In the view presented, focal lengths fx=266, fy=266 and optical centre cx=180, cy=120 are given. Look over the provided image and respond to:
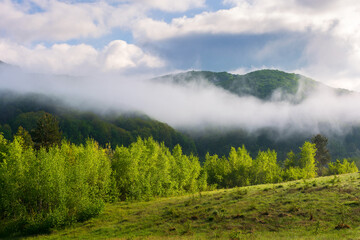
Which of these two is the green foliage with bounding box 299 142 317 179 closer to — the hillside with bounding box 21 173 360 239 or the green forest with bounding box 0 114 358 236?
the green forest with bounding box 0 114 358 236

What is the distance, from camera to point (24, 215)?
49.4m

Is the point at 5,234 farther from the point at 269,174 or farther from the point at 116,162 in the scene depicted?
the point at 269,174

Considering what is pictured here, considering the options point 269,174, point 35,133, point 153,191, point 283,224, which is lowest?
point 269,174

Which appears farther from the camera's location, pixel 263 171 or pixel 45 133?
pixel 263 171

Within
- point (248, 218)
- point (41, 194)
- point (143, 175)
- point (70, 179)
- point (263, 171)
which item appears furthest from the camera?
point (263, 171)

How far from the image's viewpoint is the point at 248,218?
119ft

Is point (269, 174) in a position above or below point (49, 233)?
below

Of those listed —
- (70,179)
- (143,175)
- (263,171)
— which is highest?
(70,179)

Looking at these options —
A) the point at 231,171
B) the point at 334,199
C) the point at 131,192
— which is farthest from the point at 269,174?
the point at 334,199

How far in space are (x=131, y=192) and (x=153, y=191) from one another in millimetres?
7312

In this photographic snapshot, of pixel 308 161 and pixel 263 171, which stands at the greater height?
pixel 308 161

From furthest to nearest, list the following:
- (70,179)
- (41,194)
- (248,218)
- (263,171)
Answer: (263,171) < (70,179) < (41,194) < (248,218)

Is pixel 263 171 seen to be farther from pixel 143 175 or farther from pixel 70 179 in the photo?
pixel 70 179

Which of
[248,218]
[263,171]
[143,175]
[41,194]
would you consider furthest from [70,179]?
[263,171]
